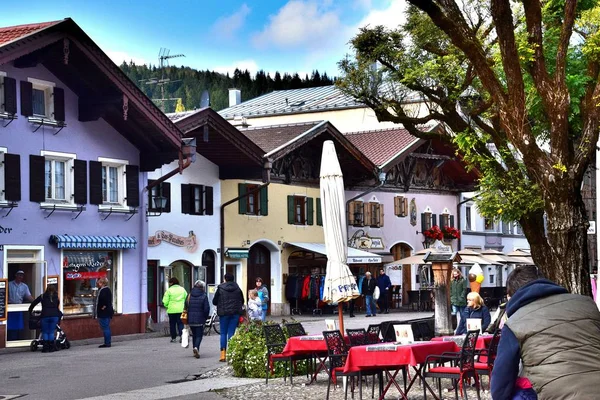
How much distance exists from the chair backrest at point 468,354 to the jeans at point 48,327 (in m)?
14.1

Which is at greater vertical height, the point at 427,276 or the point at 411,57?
the point at 411,57

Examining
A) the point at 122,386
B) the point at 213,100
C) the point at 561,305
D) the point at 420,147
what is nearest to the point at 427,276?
the point at 420,147

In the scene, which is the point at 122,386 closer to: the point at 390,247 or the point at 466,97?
the point at 466,97

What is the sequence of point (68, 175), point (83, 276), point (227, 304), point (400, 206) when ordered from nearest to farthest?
point (227, 304) → point (68, 175) → point (83, 276) → point (400, 206)

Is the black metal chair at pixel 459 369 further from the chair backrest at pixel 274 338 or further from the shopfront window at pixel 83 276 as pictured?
the shopfront window at pixel 83 276

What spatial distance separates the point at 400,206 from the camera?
5012 cm

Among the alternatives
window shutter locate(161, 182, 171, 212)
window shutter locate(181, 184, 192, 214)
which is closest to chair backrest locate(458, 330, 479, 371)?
window shutter locate(161, 182, 171, 212)

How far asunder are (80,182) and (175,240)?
19.3ft

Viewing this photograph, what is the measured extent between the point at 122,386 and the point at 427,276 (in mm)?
33806

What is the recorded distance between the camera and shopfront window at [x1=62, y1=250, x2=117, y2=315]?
100ft

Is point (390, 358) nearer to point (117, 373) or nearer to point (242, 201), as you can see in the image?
point (117, 373)

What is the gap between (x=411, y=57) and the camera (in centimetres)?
2083

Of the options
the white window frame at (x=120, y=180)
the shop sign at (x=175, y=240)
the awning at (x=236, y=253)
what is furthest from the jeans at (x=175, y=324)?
the awning at (x=236, y=253)

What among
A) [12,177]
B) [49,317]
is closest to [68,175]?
[12,177]
